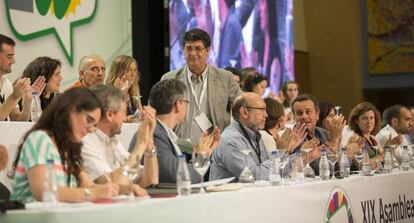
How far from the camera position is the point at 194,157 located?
3.57 m

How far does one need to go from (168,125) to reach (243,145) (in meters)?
0.57

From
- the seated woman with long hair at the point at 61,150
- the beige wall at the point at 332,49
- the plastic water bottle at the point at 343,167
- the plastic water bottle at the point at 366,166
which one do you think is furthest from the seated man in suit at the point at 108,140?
the beige wall at the point at 332,49

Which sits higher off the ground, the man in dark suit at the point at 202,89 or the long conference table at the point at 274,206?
the man in dark suit at the point at 202,89

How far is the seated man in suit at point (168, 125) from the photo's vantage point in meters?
4.20

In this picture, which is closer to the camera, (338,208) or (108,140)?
(108,140)

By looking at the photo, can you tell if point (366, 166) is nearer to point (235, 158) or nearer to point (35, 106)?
point (235, 158)

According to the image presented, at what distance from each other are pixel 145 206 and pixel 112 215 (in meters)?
0.19

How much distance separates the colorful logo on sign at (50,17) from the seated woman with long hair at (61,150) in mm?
3081

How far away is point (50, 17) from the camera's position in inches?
254

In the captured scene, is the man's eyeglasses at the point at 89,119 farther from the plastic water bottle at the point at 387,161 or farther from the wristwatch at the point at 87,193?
the plastic water bottle at the point at 387,161

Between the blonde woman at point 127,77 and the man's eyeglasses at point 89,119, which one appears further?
the blonde woman at point 127,77

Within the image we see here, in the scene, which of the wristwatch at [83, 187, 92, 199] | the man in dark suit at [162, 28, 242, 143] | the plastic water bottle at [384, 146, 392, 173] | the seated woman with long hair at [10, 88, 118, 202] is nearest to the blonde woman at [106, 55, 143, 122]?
the man in dark suit at [162, 28, 242, 143]

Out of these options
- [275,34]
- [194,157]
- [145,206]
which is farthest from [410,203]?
[275,34]

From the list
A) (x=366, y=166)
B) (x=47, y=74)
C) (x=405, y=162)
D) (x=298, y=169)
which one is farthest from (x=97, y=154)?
(x=405, y=162)
